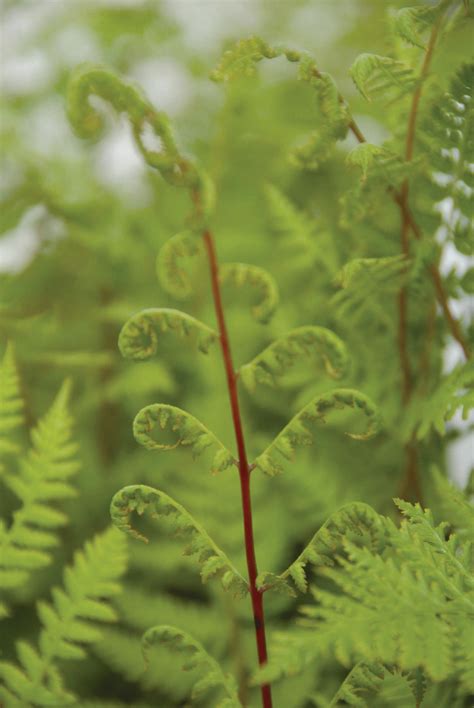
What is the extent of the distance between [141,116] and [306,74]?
11 cm

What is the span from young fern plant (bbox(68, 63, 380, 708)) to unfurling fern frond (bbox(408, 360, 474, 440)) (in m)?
0.07

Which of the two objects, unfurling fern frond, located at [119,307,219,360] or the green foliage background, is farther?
the green foliage background

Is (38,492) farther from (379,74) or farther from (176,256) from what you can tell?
(379,74)

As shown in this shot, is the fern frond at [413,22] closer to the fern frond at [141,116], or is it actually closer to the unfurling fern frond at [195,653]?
the fern frond at [141,116]

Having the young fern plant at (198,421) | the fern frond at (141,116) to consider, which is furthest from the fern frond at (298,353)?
the fern frond at (141,116)

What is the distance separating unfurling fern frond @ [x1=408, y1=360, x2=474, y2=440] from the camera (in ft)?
1.62

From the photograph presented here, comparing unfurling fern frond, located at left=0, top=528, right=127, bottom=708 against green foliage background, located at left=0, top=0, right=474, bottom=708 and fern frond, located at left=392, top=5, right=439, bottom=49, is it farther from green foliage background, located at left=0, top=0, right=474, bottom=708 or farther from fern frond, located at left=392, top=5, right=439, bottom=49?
fern frond, located at left=392, top=5, right=439, bottom=49

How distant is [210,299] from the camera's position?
106cm

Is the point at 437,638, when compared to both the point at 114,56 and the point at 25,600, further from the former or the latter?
the point at 114,56

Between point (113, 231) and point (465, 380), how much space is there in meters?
0.68

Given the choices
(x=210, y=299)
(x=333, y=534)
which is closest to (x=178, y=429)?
(x=333, y=534)

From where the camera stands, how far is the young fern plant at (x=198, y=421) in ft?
1.42

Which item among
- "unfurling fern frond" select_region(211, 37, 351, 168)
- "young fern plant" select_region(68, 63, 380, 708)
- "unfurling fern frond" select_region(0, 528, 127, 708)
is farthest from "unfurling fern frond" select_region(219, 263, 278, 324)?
"unfurling fern frond" select_region(0, 528, 127, 708)

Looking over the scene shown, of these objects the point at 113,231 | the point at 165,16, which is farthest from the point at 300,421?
the point at 165,16
